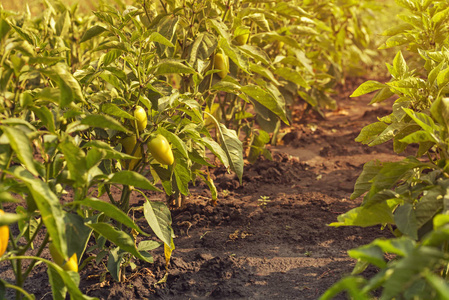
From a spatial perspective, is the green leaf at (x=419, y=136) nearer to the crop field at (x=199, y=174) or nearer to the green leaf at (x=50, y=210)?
the crop field at (x=199, y=174)

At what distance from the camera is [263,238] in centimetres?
265

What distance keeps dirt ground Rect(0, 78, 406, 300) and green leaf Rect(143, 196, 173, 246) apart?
428mm

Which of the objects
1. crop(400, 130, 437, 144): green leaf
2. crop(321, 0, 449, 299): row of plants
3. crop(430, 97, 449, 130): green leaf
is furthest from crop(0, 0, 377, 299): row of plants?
crop(430, 97, 449, 130): green leaf

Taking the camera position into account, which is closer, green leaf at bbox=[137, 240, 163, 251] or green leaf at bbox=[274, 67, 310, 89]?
green leaf at bbox=[137, 240, 163, 251]

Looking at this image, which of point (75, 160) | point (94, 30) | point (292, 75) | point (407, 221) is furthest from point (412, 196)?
point (292, 75)

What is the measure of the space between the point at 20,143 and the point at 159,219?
0.74 m

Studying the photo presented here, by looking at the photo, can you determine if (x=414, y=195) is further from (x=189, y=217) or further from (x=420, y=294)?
(x=189, y=217)

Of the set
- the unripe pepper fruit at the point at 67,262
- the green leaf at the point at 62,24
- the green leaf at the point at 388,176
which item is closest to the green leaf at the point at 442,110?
the green leaf at the point at 388,176

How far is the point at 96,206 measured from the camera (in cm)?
138

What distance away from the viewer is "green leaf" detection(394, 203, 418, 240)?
1350 millimetres

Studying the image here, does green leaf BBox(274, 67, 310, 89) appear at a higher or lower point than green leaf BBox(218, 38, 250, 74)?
lower

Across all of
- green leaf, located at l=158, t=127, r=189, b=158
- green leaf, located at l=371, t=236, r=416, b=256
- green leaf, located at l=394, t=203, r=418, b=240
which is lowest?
green leaf, located at l=394, t=203, r=418, b=240

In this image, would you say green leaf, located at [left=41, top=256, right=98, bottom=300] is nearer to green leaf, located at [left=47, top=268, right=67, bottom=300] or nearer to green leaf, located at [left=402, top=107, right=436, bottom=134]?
green leaf, located at [left=47, top=268, right=67, bottom=300]

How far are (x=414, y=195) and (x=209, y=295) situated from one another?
3.43 feet
